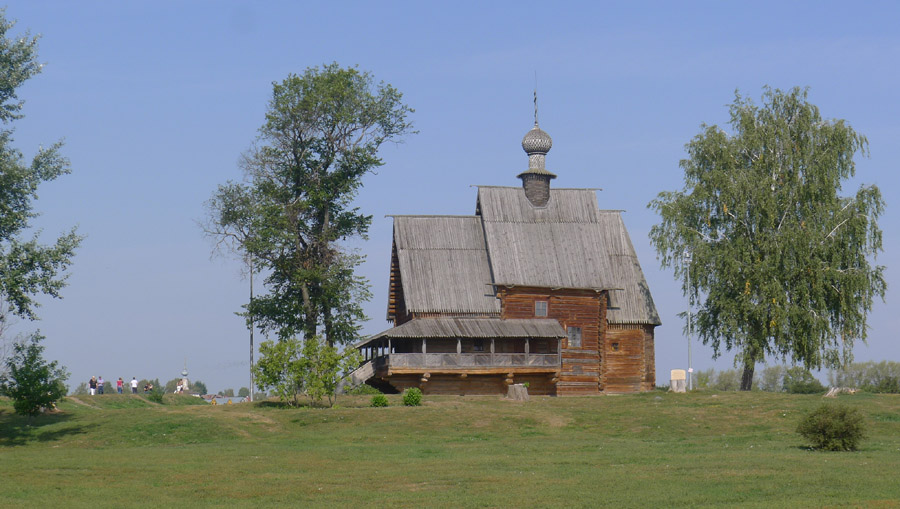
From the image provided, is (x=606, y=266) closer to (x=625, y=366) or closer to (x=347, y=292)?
(x=625, y=366)

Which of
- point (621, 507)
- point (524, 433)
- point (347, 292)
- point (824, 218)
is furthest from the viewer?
point (347, 292)

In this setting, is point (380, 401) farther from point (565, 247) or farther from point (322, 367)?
point (565, 247)

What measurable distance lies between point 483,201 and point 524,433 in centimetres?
2210

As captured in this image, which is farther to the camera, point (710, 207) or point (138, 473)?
point (710, 207)

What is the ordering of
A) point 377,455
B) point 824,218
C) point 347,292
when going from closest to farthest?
point 377,455 < point 824,218 < point 347,292

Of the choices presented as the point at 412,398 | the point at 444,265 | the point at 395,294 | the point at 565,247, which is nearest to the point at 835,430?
the point at 412,398

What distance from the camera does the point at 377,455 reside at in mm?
29609

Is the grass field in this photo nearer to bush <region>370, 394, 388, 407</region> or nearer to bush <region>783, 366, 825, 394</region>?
bush <region>370, 394, 388, 407</region>

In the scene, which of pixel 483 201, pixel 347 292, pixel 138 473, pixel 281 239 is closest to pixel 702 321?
pixel 483 201

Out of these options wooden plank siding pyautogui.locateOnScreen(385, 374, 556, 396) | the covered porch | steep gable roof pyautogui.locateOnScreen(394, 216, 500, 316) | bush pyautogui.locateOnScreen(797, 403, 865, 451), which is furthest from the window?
bush pyautogui.locateOnScreen(797, 403, 865, 451)

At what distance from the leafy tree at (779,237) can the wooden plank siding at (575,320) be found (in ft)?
15.0

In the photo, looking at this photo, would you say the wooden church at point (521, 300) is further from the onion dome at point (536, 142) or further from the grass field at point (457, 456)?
the grass field at point (457, 456)

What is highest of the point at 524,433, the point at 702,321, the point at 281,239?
the point at 281,239

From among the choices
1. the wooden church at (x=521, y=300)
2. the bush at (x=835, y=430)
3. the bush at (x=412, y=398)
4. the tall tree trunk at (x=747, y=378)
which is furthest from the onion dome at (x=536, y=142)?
the bush at (x=835, y=430)
